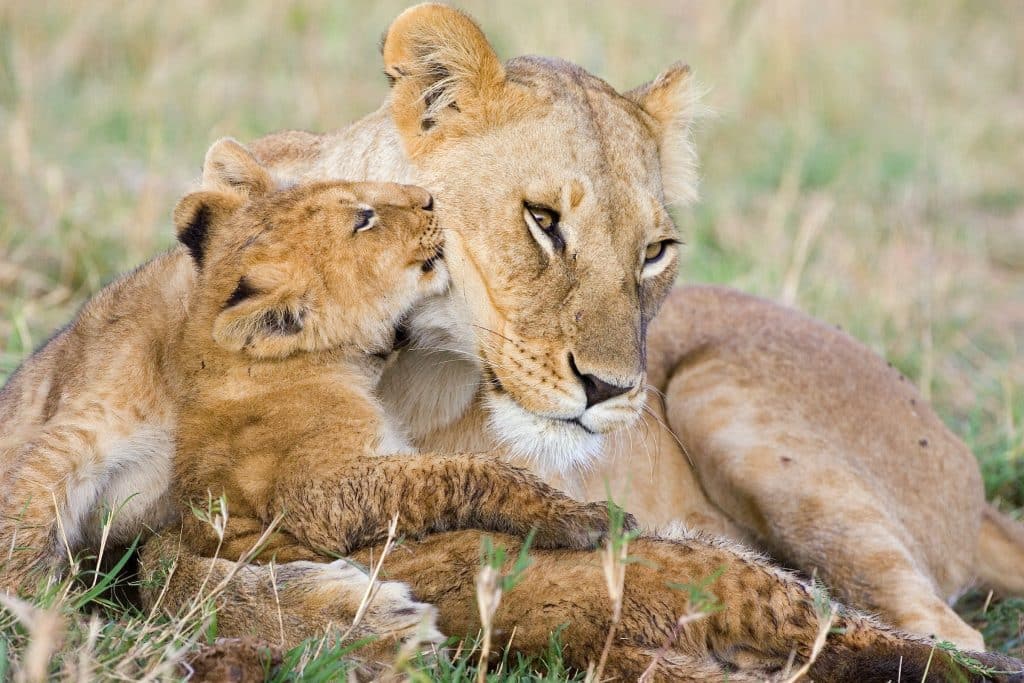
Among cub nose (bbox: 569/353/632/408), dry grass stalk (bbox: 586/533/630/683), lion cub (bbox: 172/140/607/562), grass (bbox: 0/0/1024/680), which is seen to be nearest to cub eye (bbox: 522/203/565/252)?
lion cub (bbox: 172/140/607/562)

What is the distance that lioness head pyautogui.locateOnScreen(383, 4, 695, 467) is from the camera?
3176 mm

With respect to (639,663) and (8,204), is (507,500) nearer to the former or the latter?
(639,663)

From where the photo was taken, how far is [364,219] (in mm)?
3256

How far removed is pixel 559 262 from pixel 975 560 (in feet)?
6.68

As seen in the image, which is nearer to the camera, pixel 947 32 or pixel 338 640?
pixel 338 640

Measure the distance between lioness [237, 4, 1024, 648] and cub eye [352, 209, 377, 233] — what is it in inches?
8.5

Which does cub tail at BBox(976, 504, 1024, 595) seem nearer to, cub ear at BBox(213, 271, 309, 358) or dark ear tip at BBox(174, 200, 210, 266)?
cub ear at BBox(213, 271, 309, 358)

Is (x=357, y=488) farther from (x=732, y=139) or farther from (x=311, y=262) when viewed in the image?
(x=732, y=139)

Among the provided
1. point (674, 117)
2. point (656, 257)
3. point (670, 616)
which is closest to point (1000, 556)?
point (656, 257)

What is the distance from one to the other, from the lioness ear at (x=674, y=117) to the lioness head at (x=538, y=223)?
0.26 metres

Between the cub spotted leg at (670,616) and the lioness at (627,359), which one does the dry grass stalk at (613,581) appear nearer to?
the cub spotted leg at (670,616)

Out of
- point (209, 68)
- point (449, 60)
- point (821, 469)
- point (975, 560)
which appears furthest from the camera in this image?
point (209, 68)

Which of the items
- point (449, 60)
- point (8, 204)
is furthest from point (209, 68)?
point (449, 60)

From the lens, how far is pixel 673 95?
13.3 feet
